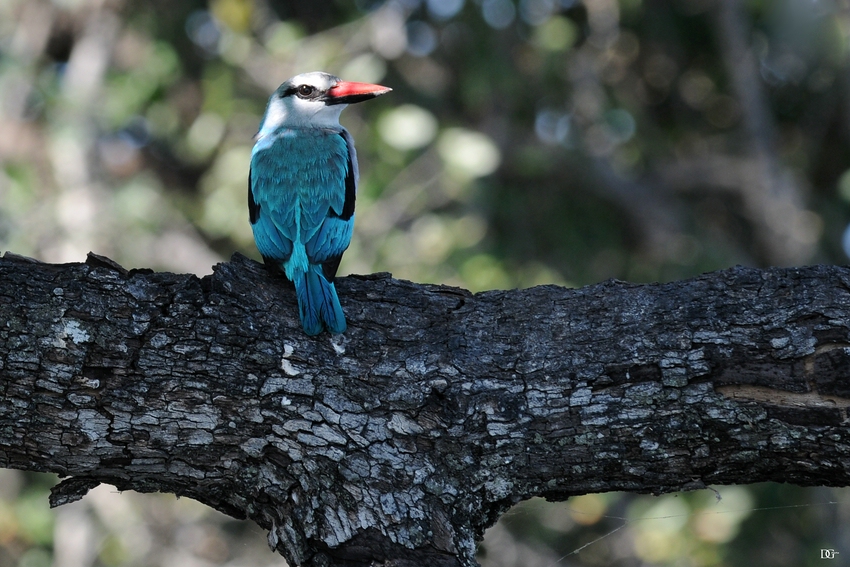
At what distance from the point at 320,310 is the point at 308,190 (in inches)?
43.8

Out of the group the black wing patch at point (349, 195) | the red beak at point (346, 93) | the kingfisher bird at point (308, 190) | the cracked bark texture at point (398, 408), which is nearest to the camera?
the cracked bark texture at point (398, 408)

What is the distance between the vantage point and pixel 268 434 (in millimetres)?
2404

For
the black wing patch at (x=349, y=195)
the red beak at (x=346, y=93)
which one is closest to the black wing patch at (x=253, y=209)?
the black wing patch at (x=349, y=195)

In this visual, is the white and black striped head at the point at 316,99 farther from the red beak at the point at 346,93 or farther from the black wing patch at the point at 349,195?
the black wing patch at the point at 349,195

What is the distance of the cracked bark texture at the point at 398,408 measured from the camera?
234 cm

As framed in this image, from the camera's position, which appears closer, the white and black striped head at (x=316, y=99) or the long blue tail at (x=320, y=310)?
the long blue tail at (x=320, y=310)

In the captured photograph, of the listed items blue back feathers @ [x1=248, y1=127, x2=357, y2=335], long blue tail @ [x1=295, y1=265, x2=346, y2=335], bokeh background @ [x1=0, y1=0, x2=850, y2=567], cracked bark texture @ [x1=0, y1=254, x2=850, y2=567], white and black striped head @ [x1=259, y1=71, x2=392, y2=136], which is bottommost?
cracked bark texture @ [x1=0, y1=254, x2=850, y2=567]

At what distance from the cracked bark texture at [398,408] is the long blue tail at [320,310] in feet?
0.14

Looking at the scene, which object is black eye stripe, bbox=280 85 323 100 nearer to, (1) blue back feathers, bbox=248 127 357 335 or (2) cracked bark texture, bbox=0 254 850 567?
(1) blue back feathers, bbox=248 127 357 335

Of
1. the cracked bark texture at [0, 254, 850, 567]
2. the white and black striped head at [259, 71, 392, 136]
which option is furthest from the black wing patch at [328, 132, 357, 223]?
the cracked bark texture at [0, 254, 850, 567]

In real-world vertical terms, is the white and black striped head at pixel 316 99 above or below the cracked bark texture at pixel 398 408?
above

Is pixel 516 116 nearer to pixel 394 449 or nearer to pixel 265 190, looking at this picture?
pixel 265 190

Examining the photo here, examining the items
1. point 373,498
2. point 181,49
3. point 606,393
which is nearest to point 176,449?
point 373,498

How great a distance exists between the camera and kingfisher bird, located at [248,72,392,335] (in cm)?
273
